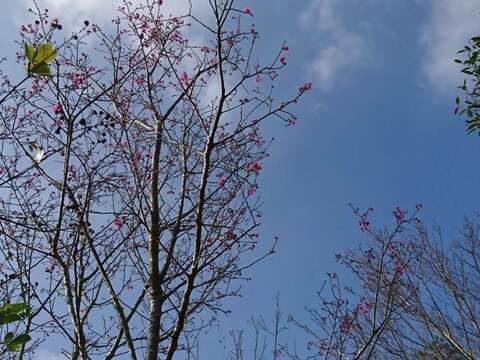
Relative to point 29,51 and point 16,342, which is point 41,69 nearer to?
point 29,51

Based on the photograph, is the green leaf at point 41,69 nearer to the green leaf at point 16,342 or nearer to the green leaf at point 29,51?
the green leaf at point 29,51

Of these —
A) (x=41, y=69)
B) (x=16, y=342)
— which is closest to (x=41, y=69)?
(x=41, y=69)

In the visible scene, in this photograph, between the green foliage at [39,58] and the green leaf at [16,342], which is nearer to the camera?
the green leaf at [16,342]

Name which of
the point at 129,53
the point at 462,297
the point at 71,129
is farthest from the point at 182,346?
the point at 462,297

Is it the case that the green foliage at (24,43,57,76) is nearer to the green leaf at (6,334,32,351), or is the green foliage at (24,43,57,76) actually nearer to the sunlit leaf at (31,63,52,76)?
the sunlit leaf at (31,63,52,76)

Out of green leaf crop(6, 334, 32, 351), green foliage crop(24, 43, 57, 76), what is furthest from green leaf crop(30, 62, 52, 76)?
green leaf crop(6, 334, 32, 351)

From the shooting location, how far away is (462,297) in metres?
7.01

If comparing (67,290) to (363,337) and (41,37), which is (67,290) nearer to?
(41,37)

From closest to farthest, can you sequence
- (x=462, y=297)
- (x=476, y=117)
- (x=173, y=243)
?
(x=173, y=243) < (x=476, y=117) < (x=462, y=297)

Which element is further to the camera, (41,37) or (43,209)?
(43,209)

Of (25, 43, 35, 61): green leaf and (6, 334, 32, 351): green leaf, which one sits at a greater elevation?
(25, 43, 35, 61): green leaf

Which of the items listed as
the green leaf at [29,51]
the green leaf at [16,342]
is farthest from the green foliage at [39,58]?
the green leaf at [16,342]

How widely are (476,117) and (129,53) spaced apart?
9.79ft

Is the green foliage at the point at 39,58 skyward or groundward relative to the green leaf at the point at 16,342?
skyward
